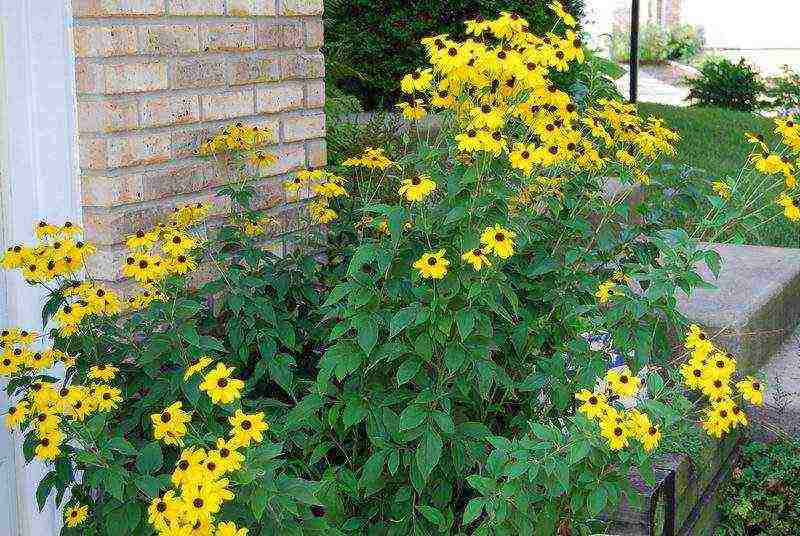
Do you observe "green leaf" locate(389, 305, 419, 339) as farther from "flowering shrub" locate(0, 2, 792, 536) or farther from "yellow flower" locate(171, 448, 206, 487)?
"yellow flower" locate(171, 448, 206, 487)

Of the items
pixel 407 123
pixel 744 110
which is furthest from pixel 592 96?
pixel 744 110

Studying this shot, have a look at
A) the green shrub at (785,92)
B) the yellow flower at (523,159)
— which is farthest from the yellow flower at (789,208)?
the green shrub at (785,92)

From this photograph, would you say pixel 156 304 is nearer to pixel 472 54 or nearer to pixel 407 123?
pixel 472 54

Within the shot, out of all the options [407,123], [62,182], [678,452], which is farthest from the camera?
[407,123]

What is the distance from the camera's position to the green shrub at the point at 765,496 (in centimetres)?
315

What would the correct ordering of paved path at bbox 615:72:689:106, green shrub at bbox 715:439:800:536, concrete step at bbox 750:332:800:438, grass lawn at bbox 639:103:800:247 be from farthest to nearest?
paved path at bbox 615:72:689:106 → grass lawn at bbox 639:103:800:247 → concrete step at bbox 750:332:800:438 → green shrub at bbox 715:439:800:536

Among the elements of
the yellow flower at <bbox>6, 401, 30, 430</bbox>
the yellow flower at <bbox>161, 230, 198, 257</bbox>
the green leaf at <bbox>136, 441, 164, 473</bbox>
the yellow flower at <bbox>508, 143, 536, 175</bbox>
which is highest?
the yellow flower at <bbox>508, 143, 536, 175</bbox>

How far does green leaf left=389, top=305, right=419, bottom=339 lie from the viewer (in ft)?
6.73

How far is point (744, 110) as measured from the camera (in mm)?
11352

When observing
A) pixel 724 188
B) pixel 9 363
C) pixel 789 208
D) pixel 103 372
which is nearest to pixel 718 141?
pixel 724 188

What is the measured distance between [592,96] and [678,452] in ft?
3.33

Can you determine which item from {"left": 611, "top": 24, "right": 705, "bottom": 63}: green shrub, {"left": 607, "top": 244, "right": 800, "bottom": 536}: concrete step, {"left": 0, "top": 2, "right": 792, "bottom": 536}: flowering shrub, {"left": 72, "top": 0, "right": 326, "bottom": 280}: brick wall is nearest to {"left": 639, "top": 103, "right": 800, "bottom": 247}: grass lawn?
{"left": 607, "top": 244, "right": 800, "bottom": 536}: concrete step

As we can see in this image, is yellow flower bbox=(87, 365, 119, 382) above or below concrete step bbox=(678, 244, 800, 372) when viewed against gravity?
above

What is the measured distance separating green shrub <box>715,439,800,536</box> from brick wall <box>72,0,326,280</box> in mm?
1645
